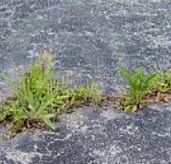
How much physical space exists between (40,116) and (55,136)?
13cm

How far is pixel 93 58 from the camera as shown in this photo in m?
3.46

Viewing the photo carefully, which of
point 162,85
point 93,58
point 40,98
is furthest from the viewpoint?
point 93,58

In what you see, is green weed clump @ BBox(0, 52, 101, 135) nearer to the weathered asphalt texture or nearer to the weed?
the weathered asphalt texture

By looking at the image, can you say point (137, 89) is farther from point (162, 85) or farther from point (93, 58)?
point (93, 58)

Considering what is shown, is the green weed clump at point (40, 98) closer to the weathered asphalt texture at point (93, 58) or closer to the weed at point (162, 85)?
the weathered asphalt texture at point (93, 58)

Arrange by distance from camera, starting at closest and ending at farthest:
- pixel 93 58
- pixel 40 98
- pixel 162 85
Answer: pixel 40 98
pixel 162 85
pixel 93 58

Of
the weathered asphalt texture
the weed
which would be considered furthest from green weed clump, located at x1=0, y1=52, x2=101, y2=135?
the weed

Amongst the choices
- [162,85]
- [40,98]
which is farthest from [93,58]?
[40,98]

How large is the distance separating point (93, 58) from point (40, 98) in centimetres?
62

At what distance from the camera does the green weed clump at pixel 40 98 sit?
290cm

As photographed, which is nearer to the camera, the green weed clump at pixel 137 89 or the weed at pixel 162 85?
the green weed clump at pixel 137 89

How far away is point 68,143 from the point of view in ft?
9.23

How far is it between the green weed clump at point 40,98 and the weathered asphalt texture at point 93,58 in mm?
75

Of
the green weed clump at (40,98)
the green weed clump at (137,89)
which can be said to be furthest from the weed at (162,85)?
the green weed clump at (40,98)
